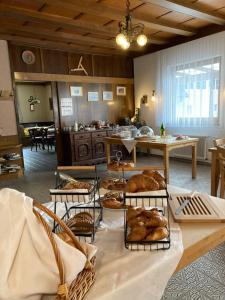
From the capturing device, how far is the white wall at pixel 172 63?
4.68 meters

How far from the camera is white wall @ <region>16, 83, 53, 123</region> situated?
10.2 m

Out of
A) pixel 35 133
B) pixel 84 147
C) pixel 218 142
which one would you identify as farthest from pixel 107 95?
pixel 218 142

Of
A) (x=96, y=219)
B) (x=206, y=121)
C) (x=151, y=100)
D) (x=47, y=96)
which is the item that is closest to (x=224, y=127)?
(x=206, y=121)

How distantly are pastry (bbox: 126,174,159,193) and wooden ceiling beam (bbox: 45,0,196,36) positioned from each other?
10.2 ft

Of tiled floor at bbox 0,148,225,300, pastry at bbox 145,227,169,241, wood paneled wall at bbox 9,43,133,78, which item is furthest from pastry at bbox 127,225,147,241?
wood paneled wall at bbox 9,43,133,78

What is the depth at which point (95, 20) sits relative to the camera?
4.16 meters

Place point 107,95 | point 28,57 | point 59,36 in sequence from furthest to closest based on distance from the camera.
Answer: point 107,95
point 28,57
point 59,36

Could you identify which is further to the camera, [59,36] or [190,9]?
[59,36]

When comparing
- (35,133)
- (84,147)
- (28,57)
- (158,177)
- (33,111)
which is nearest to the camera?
(158,177)

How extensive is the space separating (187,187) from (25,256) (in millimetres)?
3328

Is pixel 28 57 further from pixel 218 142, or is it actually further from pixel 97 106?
pixel 218 142

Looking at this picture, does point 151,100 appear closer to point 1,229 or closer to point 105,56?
point 105,56

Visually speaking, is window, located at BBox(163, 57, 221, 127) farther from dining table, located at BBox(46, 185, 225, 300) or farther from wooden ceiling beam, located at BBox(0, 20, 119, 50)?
dining table, located at BBox(46, 185, 225, 300)

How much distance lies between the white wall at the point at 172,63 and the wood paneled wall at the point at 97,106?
1.09 feet
